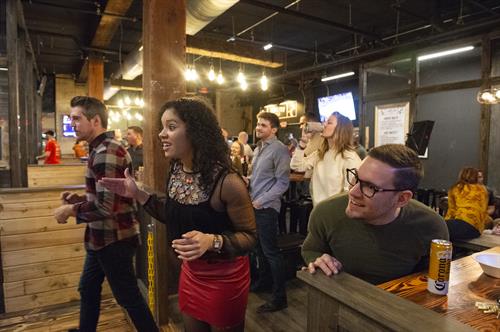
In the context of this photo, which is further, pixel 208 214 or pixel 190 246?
pixel 208 214

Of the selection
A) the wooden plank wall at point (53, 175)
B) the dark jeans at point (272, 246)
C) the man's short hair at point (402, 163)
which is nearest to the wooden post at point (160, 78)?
the dark jeans at point (272, 246)

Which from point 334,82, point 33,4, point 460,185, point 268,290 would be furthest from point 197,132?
point 334,82

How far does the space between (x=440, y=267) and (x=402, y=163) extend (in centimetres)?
38

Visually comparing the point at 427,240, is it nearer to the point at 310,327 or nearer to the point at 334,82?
the point at 310,327

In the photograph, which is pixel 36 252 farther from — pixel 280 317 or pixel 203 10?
pixel 203 10

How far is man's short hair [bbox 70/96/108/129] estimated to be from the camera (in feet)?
6.97

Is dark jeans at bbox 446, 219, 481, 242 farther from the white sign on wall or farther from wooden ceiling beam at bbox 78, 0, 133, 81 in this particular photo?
the white sign on wall

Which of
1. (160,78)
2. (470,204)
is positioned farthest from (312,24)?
(160,78)

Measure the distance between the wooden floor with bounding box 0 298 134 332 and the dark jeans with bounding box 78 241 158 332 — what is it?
0.76 metres

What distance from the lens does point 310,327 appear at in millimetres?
1215

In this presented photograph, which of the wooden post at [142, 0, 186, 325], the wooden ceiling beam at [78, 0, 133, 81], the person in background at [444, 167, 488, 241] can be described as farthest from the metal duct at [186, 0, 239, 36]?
the person in background at [444, 167, 488, 241]

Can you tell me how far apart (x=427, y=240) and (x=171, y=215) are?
1074 millimetres

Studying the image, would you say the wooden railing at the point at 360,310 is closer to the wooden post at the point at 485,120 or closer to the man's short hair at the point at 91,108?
the man's short hair at the point at 91,108

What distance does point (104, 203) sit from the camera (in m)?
1.96
